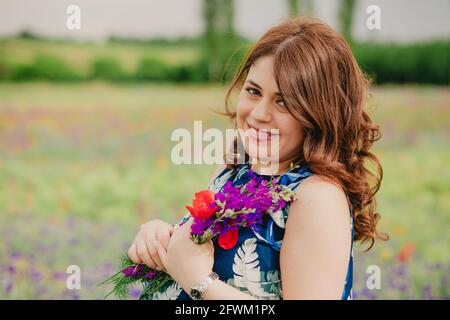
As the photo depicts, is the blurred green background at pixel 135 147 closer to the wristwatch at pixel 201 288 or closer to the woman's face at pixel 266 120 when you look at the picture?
the woman's face at pixel 266 120

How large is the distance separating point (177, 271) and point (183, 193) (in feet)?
15.2

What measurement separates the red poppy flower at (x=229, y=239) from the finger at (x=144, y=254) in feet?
0.90

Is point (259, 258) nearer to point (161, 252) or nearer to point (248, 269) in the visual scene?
point (248, 269)

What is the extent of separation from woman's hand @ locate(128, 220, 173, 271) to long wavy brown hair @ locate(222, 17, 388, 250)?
0.44m

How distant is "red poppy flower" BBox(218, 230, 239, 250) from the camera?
5.37ft

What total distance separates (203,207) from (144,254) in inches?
→ 12.3

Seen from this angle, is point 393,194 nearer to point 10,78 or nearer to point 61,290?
point 61,290

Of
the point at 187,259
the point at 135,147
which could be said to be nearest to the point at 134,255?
the point at 187,259

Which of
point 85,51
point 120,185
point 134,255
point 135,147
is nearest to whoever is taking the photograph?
point 134,255

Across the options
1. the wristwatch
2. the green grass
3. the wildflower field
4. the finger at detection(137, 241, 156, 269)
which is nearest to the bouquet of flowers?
the wristwatch

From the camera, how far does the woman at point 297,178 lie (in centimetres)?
153

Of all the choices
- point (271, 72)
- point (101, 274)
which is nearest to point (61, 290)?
point (101, 274)

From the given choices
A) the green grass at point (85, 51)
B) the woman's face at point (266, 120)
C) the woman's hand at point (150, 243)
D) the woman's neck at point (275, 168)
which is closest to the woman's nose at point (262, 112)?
the woman's face at point (266, 120)

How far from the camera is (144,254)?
5.95 feet
